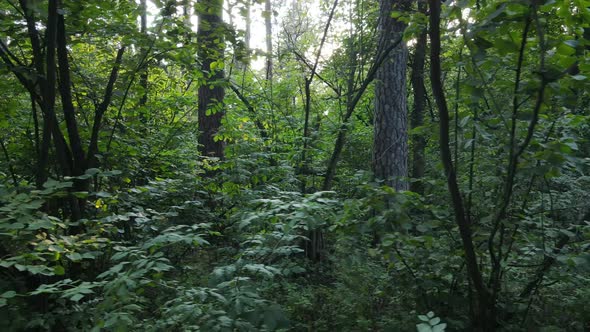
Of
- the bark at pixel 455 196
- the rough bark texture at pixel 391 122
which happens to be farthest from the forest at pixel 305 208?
the rough bark texture at pixel 391 122

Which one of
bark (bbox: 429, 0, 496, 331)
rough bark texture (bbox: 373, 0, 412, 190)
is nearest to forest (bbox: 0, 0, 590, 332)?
bark (bbox: 429, 0, 496, 331)

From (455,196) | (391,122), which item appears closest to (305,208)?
(455,196)

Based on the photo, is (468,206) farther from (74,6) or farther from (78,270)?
(74,6)

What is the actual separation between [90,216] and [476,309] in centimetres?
332

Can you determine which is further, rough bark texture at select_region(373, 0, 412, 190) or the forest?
rough bark texture at select_region(373, 0, 412, 190)

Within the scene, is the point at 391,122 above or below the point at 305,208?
above

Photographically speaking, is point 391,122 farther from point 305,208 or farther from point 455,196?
point 305,208

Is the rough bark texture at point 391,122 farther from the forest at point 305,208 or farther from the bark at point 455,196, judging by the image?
the bark at point 455,196

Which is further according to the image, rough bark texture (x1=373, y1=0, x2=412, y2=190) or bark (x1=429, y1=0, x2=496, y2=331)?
rough bark texture (x1=373, y1=0, x2=412, y2=190)

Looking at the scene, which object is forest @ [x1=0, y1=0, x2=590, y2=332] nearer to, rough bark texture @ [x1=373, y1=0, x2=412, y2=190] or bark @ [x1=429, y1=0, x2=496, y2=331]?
bark @ [x1=429, y1=0, x2=496, y2=331]

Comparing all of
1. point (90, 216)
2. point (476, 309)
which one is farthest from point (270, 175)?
point (476, 309)

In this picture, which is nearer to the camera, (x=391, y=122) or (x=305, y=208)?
(x=305, y=208)

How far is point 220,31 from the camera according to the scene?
4.43 meters

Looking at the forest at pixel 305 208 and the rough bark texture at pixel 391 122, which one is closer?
the forest at pixel 305 208
